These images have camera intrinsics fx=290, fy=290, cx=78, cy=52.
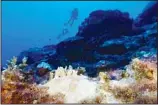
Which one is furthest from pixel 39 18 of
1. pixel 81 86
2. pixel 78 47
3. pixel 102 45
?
pixel 81 86

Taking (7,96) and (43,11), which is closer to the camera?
(7,96)

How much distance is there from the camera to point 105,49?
3.65 m

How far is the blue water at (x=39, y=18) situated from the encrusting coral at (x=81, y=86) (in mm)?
243

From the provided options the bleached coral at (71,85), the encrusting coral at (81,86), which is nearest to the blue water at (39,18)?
the encrusting coral at (81,86)

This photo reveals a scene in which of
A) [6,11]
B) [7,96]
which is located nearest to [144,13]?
[6,11]

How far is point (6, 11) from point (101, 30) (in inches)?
47.4

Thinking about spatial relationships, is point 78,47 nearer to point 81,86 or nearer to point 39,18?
point 81,86

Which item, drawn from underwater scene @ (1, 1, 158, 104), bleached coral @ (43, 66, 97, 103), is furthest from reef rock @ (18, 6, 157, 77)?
bleached coral @ (43, 66, 97, 103)

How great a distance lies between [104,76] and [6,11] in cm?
145

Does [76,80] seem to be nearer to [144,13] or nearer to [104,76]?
[104,76]

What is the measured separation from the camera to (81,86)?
11.4ft

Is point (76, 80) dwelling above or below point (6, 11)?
below

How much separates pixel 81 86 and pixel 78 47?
1.65ft

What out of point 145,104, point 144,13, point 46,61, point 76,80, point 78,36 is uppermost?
point 144,13
